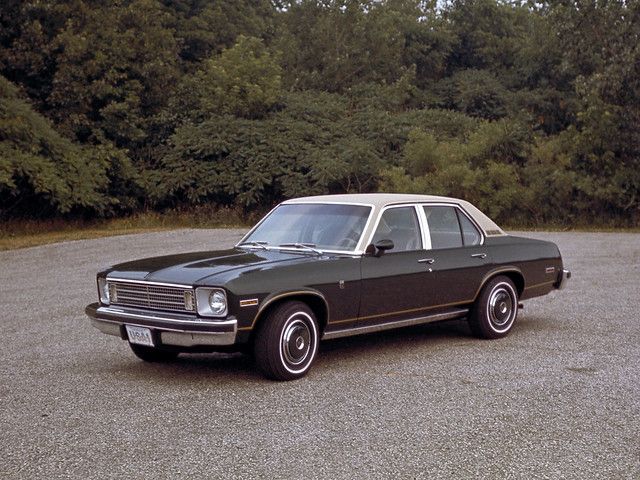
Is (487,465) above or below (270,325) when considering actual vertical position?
below

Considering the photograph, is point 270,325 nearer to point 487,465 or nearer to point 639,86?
point 487,465

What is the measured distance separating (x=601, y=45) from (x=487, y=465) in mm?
25840

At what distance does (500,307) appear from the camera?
955 cm

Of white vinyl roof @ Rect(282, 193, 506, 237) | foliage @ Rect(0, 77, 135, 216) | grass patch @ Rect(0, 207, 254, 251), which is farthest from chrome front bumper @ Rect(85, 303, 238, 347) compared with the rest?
grass patch @ Rect(0, 207, 254, 251)

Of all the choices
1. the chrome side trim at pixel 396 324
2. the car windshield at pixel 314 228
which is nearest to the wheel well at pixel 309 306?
the chrome side trim at pixel 396 324

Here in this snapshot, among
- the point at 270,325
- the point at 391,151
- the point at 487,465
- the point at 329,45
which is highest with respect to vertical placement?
the point at 329,45

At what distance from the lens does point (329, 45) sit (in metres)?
44.8

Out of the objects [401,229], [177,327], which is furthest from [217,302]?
[401,229]

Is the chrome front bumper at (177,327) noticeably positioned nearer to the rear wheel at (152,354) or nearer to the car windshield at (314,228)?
the rear wheel at (152,354)

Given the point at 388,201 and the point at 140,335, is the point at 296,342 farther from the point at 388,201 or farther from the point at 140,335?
the point at 388,201

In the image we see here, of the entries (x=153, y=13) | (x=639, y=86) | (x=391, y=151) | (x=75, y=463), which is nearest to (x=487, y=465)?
(x=75, y=463)

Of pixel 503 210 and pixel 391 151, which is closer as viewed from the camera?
pixel 503 210

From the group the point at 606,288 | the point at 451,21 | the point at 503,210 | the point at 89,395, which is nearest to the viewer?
the point at 89,395

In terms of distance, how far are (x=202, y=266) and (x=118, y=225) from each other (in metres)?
24.9
